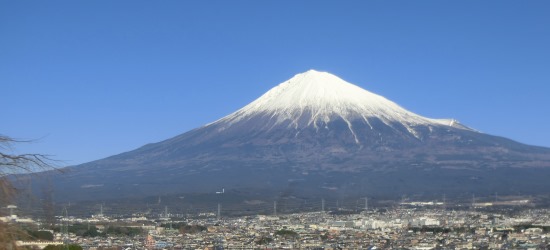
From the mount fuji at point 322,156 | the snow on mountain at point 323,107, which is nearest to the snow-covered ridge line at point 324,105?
the snow on mountain at point 323,107

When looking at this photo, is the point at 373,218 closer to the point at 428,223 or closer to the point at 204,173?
the point at 428,223

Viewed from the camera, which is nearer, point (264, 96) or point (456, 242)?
point (456, 242)

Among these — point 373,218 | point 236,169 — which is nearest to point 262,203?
point 373,218

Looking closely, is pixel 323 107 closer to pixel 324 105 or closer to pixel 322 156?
pixel 324 105

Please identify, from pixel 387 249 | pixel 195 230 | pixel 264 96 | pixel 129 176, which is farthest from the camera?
pixel 264 96

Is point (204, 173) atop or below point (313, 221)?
atop

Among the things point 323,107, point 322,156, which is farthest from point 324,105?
point 322,156

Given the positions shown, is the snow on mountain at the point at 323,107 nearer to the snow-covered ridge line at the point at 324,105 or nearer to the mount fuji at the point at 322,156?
the snow-covered ridge line at the point at 324,105
